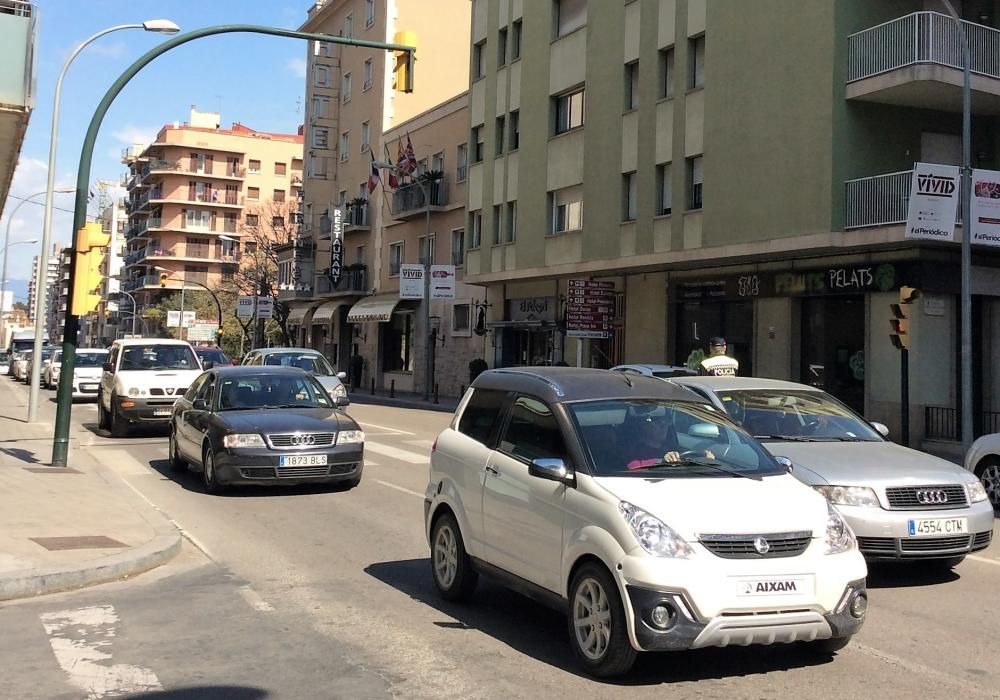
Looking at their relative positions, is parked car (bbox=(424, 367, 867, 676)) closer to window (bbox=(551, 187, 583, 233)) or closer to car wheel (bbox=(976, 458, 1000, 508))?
car wheel (bbox=(976, 458, 1000, 508))

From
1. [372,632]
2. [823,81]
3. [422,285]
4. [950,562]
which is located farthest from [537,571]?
[422,285]

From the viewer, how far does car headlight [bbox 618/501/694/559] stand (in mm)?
5035

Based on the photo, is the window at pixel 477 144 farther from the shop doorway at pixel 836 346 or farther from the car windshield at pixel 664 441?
the car windshield at pixel 664 441

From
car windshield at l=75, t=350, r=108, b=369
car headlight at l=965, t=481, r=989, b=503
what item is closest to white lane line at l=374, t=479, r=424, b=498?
car headlight at l=965, t=481, r=989, b=503

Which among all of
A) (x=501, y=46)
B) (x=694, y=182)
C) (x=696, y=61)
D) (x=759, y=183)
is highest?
(x=501, y=46)

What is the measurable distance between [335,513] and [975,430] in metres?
17.3

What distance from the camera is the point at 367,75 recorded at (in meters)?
53.1

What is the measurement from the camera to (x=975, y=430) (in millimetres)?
22906

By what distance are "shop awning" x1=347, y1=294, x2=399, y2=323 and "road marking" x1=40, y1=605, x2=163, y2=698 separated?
38.6 metres

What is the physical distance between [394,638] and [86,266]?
9.02 m

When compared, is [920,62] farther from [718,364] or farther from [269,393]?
[269,393]

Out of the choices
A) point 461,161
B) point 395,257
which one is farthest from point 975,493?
point 395,257

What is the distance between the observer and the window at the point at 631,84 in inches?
1161

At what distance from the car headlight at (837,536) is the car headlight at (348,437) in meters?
7.69
